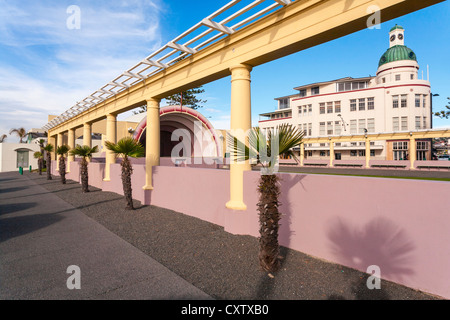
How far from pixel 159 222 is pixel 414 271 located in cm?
624

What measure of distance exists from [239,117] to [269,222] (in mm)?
3060

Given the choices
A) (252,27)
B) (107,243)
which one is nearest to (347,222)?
(252,27)

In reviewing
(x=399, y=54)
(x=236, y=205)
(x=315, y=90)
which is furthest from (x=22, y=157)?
(x=399, y=54)

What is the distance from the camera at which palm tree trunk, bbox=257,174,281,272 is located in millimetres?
4156

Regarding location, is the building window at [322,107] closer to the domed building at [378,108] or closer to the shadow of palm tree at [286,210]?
the domed building at [378,108]

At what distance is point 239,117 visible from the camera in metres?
6.26

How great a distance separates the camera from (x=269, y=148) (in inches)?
169

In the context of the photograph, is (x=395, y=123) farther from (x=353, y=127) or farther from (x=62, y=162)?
(x=62, y=162)

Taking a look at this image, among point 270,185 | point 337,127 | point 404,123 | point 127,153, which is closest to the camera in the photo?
point 270,185

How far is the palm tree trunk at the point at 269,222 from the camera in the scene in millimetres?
4156

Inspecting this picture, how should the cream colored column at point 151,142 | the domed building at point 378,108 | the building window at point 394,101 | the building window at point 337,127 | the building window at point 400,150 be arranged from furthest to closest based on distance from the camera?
1. the building window at point 337,127
2. the building window at point 394,101
3. the domed building at point 378,108
4. the building window at point 400,150
5. the cream colored column at point 151,142

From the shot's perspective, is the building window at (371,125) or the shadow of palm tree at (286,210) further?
the building window at (371,125)

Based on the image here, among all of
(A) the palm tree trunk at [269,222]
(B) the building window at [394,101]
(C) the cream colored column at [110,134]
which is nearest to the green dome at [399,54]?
(B) the building window at [394,101]
